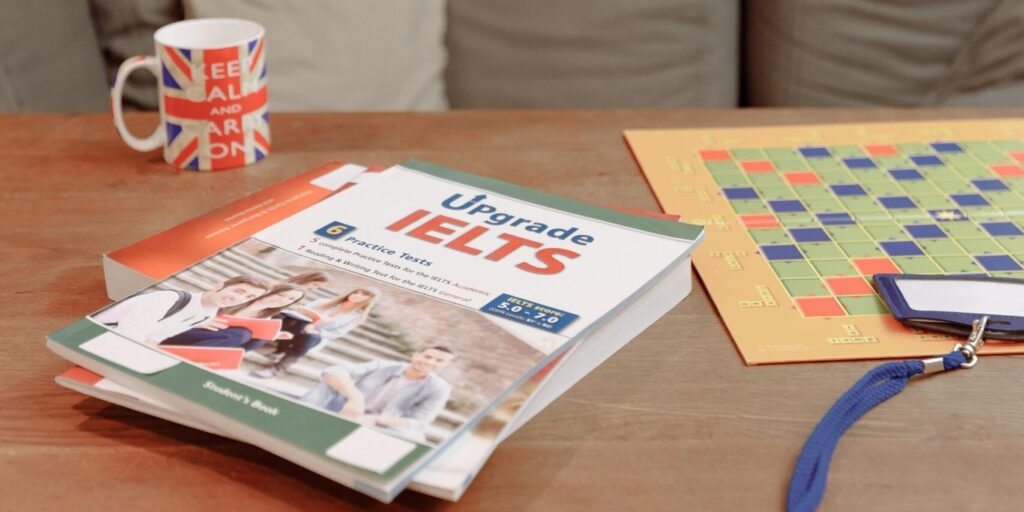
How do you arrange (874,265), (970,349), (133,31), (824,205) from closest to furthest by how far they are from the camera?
1. (970,349)
2. (874,265)
3. (824,205)
4. (133,31)

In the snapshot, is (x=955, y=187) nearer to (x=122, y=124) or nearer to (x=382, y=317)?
(x=382, y=317)

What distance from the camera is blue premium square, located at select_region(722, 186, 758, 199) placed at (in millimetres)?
805

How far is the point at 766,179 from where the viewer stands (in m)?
0.84

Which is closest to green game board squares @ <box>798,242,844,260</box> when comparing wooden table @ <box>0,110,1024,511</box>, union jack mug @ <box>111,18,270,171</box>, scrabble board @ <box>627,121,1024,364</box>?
scrabble board @ <box>627,121,1024,364</box>

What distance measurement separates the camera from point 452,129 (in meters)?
0.96

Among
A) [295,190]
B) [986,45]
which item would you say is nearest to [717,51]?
[986,45]

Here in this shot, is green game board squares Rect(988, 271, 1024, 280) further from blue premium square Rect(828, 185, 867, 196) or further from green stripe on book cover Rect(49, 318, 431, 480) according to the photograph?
green stripe on book cover Rect(49, 318, 431, 480)

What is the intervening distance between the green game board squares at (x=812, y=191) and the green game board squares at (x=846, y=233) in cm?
6

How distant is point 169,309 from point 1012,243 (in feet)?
1.92

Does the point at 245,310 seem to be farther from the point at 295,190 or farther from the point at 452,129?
the point at 452,129

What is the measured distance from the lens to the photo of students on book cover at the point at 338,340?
487 mm

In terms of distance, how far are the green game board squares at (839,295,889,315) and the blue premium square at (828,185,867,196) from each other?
0.19 m

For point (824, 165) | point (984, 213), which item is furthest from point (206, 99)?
point (984, 213)

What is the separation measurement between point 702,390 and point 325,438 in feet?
0.73
